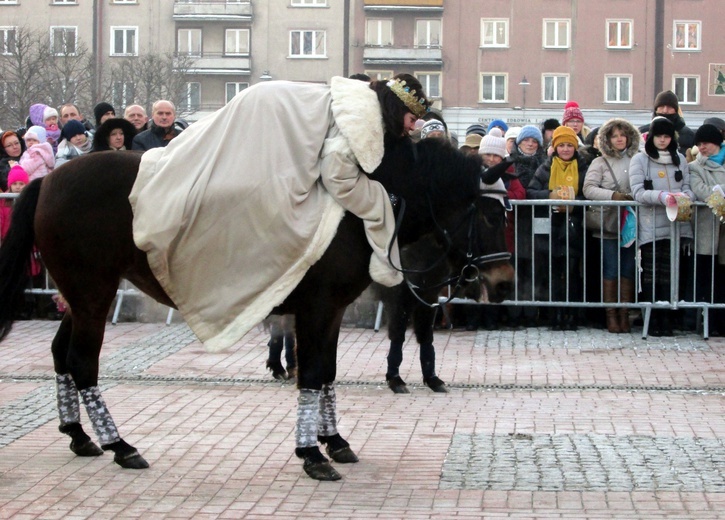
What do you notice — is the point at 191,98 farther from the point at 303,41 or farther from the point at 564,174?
the point at 564,174

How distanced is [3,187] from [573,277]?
6.43 meters

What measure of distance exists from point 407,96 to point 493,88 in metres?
51.9

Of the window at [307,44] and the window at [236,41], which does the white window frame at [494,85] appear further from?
the window at [236,41]

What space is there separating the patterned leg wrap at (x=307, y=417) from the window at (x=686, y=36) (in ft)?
172

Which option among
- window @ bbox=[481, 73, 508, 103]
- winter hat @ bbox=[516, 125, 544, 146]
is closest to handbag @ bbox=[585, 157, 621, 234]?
winter hat @ bbox=[516, 125, 544, 146]

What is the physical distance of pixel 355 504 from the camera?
6.08m

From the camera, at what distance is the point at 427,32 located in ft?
196

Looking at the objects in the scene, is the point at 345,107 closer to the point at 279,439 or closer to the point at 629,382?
the point at 279,439

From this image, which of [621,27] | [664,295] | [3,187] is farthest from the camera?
[621,27]

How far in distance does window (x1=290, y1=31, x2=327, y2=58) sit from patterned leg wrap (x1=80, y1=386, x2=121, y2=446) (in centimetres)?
5273

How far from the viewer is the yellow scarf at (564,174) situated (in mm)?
12633

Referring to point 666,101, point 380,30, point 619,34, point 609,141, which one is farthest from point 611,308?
point 380,30

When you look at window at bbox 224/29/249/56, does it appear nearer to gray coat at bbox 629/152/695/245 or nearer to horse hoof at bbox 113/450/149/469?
gray coat at bbox 629/152/695/245

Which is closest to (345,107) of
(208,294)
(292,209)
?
(292,209)
